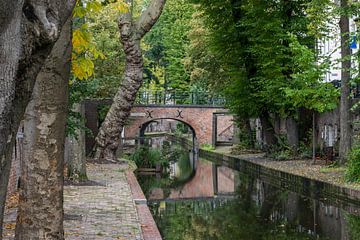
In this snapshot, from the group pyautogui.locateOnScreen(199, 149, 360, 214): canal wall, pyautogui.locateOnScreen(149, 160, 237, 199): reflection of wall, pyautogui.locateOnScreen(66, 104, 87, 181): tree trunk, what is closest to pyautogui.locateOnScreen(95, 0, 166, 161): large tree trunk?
pyautogui.locateOnScreen(149, 160, 237, 199): reflection of wall

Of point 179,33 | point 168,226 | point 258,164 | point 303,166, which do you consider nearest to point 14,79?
point 168,226

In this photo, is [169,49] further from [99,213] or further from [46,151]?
[46,151]

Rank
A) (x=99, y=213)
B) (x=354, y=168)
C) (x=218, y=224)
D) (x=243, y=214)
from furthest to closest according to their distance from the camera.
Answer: (x=354, y=168) < (x=243, y=214) < (x=218, y=224) < (x=99, y=213)

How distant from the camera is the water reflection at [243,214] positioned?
38.5 ft

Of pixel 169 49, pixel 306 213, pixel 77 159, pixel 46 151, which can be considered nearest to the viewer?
pixel 46 151

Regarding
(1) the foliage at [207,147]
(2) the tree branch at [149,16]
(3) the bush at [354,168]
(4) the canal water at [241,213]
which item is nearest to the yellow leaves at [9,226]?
(4) the canal water at [241,213]

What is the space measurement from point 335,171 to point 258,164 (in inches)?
234

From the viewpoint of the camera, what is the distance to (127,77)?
22.0 metres

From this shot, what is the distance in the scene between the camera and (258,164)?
2478 centimetres

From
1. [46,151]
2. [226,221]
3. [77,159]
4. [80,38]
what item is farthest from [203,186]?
[80,38]

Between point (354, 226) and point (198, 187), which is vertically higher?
point (354, 226)

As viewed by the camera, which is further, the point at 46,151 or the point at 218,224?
the point at 218,224

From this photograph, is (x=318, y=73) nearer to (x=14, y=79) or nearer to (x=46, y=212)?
(x=46, y=212)

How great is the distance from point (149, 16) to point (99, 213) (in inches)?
464
